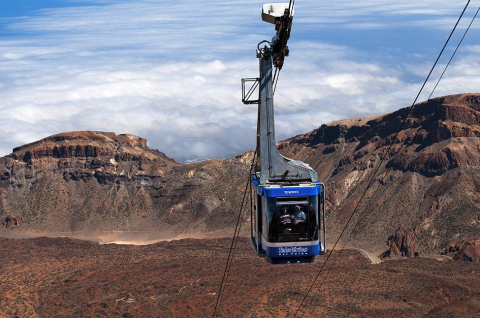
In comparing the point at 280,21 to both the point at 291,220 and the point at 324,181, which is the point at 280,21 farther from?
the point at 324,181

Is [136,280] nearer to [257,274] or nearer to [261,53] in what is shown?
[257,274]

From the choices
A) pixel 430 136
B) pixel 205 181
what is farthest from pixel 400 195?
pixel 205 181

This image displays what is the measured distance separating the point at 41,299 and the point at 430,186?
277ft

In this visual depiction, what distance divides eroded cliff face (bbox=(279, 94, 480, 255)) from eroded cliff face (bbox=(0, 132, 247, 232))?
25.5 metres

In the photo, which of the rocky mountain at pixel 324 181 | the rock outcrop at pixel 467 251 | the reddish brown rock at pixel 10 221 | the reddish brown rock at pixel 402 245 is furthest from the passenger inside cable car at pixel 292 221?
the reddish brown rock at pixel 10 221

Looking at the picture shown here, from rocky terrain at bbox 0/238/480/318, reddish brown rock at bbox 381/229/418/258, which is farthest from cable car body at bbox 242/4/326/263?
reddish brown rock at bbox 381/229/418/258

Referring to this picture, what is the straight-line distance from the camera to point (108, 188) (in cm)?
18138

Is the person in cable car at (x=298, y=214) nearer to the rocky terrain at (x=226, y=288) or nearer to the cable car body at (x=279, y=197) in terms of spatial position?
the cable car body at (x=279, y=197)

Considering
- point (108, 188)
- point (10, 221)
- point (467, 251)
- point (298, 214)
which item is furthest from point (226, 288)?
point (108, 188)

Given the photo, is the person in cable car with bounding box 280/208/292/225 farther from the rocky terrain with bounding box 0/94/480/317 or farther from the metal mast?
the rocky terrain with bounding box 0/94/480/317

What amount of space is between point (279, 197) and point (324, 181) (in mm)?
144859

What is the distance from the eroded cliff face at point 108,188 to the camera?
556 feet

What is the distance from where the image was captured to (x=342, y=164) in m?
178

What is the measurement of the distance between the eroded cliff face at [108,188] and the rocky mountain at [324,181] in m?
0.25
